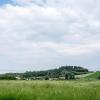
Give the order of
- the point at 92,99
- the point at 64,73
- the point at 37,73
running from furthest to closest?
the point at 37,73 < the point at 64,73 < the point at 92,99

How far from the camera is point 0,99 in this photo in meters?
14.5

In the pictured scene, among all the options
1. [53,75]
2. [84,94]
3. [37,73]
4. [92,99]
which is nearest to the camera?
[92,99]

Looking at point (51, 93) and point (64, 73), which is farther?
point (64, 73)

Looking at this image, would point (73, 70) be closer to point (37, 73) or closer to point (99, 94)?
point (37, 73)

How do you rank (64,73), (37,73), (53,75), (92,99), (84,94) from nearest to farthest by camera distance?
(92,99)
(84,94)
(64,73)
(53,75)
(37,73)

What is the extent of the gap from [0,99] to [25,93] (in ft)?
3.61

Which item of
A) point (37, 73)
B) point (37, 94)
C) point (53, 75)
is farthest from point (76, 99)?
point (37, 73)

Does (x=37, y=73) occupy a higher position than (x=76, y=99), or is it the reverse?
(x=37, y=73)

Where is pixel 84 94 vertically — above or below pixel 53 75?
below

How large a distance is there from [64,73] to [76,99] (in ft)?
194

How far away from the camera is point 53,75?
257 ft

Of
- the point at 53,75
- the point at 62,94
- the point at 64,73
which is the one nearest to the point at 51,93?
the point at 62,94

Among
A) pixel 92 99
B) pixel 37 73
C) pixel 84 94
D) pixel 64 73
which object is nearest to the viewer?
pixel 92 99

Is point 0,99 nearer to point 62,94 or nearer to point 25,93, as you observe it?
point 25,93
